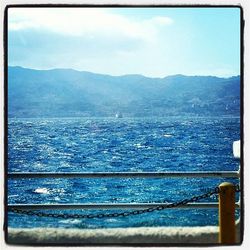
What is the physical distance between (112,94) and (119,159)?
88.8ft

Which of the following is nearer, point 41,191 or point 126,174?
point 126,174

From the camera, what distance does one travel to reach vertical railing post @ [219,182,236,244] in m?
4.49

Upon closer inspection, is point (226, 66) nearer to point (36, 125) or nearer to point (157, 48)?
point (157, 48)

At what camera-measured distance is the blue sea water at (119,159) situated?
4219cm

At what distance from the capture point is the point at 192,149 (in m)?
67.6

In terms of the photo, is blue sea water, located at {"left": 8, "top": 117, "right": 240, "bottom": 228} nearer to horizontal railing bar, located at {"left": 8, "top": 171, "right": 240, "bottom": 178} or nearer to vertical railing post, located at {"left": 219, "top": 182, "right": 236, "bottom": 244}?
horizontal railing bar, located at {"left": 8, "top": 171, "right": 240, "bottom": 178}

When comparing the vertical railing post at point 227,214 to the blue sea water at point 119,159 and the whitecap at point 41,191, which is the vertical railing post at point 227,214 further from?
the whitecap at point 41,191

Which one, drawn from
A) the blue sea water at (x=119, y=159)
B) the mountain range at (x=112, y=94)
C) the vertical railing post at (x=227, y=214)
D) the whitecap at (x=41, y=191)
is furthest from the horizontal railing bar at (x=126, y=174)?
the mountain range at (x=112, y=94)

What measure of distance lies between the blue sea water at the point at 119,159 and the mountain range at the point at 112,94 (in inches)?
89.5

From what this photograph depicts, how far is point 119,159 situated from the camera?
63.7 meters

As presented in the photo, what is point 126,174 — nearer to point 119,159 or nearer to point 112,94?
point 119,159

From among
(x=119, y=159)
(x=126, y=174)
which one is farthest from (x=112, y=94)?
(x=126, y=174)

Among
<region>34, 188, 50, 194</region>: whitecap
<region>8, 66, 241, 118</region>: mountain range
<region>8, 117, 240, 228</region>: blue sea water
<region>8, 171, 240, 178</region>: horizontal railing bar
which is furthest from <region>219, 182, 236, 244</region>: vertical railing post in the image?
<region>8, 66, 241, 118</region>: mountain range

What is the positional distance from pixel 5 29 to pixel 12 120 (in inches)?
3766
